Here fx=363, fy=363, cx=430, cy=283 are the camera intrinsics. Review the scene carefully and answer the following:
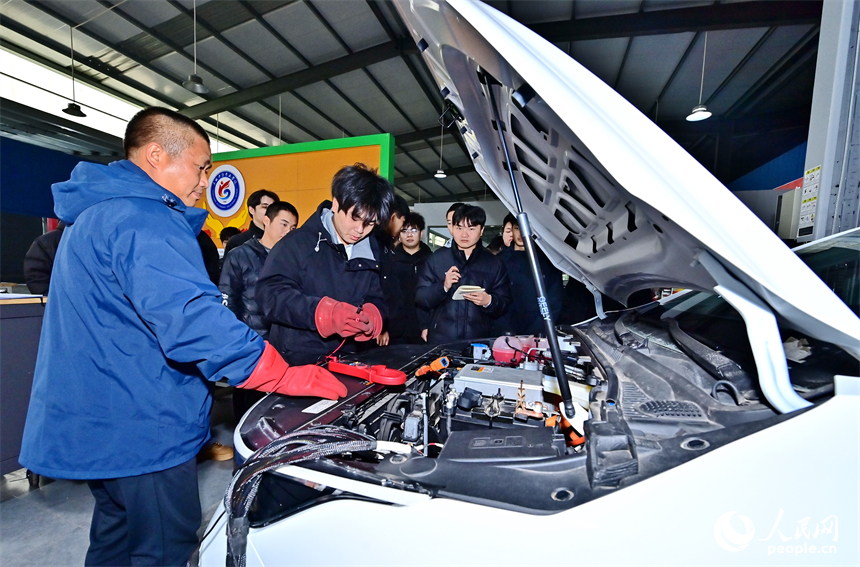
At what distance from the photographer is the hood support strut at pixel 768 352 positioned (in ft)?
1.76

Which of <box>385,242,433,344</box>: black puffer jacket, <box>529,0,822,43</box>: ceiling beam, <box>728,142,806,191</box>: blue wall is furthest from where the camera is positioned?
<box>728,142,806,191</box>: blue wall

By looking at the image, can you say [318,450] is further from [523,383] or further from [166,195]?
[166,195]

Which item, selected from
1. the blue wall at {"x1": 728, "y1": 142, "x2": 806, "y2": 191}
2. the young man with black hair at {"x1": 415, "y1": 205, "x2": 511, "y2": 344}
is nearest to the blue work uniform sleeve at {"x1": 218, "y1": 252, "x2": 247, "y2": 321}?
the young man with black hair at {"x1": 415, "y1": 205, "x2": 511, "y2": 344}

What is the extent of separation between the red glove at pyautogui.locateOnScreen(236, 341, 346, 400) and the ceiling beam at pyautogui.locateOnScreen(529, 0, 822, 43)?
5700mm

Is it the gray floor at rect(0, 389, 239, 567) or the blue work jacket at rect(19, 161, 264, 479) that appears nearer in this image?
the blue work jacket at rect(19, 161, 264, 479)

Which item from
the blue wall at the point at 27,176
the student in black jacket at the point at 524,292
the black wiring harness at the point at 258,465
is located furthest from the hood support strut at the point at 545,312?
the blue wall at the point at 27,176

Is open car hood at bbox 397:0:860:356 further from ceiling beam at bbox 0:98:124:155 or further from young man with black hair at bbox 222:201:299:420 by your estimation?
ceiling beam at bbox 0:98:124:155

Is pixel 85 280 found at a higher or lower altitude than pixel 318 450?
higher

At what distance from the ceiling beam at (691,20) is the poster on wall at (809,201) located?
3.51m

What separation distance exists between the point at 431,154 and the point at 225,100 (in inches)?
228

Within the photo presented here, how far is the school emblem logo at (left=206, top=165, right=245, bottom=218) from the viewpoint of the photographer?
5062 mm

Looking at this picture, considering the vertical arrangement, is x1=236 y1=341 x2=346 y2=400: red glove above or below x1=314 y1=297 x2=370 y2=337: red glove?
below

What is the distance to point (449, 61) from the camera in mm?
821

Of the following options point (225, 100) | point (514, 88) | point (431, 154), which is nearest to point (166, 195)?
point (514, 88)
